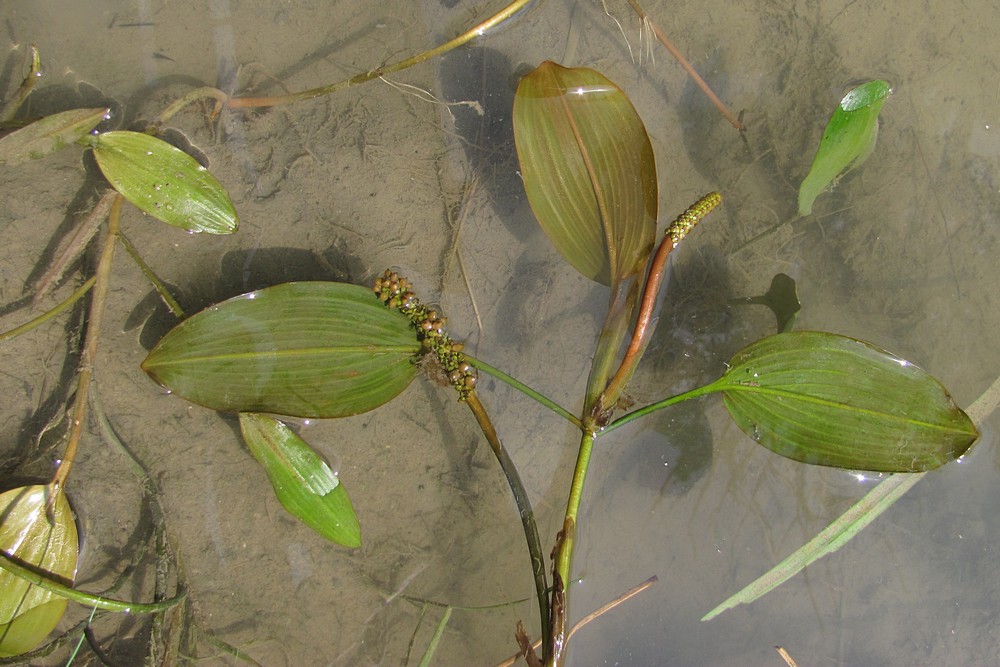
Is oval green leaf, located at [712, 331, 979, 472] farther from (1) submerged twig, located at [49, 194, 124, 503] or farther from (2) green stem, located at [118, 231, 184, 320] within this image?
(1) submerged twig, located at [49, 194, 124, 503]

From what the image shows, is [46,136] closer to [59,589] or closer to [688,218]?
[59,589]

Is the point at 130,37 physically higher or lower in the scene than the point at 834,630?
higher

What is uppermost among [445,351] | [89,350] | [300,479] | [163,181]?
[163,181]

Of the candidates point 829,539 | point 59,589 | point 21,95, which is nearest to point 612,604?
point 829,539

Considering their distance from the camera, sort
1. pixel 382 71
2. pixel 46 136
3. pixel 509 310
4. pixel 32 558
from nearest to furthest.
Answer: pixel 46 136
pixel 32 558
pixel 382 71
pixel 509 310

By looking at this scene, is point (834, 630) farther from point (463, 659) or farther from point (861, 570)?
point (463, 659)

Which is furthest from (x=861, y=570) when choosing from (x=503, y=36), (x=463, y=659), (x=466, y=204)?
(x=503, y=36)

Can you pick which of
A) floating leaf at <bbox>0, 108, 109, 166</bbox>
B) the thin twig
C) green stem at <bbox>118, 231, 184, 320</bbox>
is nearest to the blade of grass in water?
the thin twig
